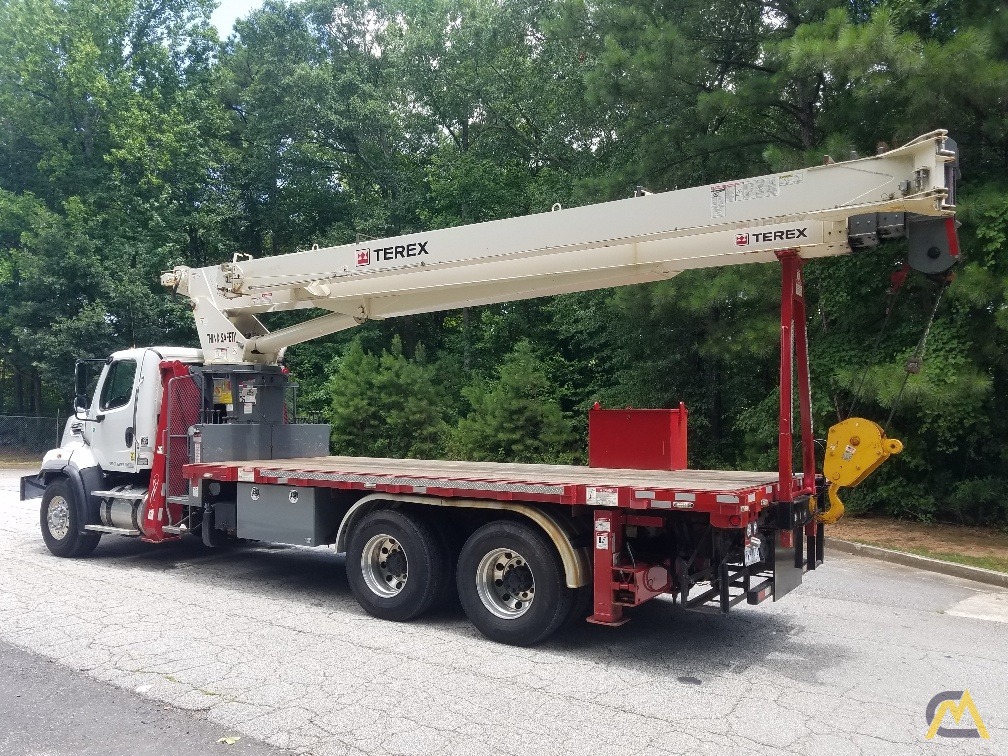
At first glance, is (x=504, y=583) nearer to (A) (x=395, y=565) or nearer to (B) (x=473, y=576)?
(B) (x=473, y=576)

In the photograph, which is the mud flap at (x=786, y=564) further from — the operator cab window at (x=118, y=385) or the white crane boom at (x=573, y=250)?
the operator cab window at (x=118, y=385)

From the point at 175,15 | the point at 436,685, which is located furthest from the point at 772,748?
the point at 175,15

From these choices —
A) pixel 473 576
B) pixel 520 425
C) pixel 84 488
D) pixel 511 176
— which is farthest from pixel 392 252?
pixel 511 176

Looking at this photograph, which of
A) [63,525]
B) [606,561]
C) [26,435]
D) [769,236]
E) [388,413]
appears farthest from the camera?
[26,435]

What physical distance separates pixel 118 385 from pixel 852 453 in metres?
8.52

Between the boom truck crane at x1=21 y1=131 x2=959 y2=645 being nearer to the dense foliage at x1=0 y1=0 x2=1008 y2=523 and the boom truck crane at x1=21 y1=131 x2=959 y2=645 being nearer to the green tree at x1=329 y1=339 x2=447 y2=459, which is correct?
the dense foliage at x1=0 y1=0 x2=1008 y2=523

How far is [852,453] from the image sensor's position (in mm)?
7105

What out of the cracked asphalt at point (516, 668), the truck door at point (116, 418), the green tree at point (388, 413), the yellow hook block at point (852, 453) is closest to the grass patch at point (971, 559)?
the cracked asphalt at point (516, 668)

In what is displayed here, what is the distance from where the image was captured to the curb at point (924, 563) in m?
10.1

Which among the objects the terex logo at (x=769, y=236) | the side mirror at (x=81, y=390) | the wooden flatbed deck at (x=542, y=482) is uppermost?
the terex logo at (x=769, y=236)

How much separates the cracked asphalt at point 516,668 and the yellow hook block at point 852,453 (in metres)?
1.31

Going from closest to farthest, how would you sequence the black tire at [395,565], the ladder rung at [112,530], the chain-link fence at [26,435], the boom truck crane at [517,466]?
the boom truck crane at [517,466], the black tire at [395,565], the ladder rung at [112,530], the chain-link fence at [26,435]

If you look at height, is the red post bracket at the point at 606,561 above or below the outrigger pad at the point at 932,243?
below

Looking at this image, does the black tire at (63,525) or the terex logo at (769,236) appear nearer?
the terex logo at (769,236)
